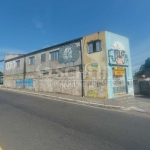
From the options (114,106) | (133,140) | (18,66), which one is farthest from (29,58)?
(133,140)

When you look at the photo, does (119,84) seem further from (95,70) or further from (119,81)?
(95,70)

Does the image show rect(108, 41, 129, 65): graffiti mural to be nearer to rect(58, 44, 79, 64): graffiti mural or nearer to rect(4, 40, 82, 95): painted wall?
rect(4, 40, 82, 95): painted wall

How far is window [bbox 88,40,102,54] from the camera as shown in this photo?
14.0 meters

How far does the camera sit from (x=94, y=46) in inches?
567

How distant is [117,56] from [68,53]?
17.6ft

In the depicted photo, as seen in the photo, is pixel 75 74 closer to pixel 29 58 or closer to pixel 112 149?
pixel 29 58

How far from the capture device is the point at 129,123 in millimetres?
6070

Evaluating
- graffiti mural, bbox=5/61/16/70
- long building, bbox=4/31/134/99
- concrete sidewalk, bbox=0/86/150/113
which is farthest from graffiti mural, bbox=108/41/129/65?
graffiti mural, bbox=5/61/16/70

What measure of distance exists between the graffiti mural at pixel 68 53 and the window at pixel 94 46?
154 centimetres

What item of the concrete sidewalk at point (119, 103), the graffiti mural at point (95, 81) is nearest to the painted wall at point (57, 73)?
the graffiti mural at point (95, 81)

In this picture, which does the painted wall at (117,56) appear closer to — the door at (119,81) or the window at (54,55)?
the door at (119,81)

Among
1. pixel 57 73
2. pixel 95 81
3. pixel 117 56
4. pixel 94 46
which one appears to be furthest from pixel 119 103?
pixel 57 73

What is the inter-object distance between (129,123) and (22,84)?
20.7m

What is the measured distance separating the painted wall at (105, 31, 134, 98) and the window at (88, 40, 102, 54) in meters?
0.82
